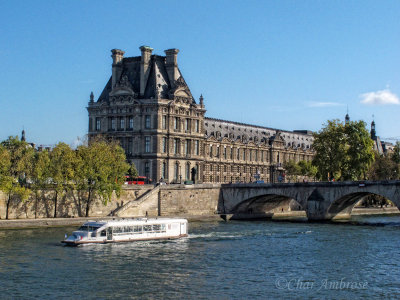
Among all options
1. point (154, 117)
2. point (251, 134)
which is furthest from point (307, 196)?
point (251, 134)

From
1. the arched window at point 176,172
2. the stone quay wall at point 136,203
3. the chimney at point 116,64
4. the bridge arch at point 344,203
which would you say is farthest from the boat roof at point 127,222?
the chimney at point 116,64

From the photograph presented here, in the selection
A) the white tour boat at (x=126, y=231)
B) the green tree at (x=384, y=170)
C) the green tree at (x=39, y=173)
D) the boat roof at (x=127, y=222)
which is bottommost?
the white tour boat at (x=126, y=231)

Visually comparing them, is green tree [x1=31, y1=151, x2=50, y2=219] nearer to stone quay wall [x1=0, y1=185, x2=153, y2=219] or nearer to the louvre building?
stone quay wall [x1=0, y1=185, x2=153, y2=219]

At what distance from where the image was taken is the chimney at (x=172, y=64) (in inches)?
4840

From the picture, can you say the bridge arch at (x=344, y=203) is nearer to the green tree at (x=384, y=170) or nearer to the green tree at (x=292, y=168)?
the green tree at (x=384, y=170)

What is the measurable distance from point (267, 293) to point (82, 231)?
27.8 metres

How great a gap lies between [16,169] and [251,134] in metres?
79.4

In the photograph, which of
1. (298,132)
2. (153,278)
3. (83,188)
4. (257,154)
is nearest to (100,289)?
(153,278)

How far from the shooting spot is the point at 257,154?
15225cm

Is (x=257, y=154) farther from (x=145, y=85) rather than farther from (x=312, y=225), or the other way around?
(x=312, y=225)

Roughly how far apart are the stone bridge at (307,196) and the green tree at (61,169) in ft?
104

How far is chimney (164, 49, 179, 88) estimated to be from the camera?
123 meters

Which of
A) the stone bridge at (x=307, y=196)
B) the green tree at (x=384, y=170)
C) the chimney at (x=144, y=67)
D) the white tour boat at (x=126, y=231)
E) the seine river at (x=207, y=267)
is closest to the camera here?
the seine river at (x=207, y=267)

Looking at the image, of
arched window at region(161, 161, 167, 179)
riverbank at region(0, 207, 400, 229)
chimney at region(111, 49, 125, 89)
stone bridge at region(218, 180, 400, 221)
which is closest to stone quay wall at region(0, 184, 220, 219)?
stone bridge at region(218, 180, 400, 221)
